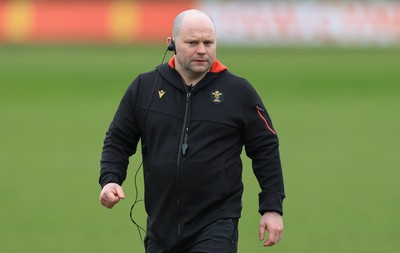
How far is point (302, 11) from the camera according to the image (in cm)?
3562

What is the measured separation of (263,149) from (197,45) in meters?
0.70

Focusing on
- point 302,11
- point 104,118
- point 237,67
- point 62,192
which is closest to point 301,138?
point 104,118

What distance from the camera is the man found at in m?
6.21

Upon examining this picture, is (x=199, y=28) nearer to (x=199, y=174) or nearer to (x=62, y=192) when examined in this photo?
(x=199, y=174)

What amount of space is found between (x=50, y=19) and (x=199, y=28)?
1195 inches

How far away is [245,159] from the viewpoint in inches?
668

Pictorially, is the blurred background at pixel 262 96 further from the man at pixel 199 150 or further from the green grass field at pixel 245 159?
the man at pixel 199 150

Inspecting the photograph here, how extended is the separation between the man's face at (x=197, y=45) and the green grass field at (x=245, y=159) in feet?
14.5

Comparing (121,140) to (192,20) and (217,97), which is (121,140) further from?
(192,20)

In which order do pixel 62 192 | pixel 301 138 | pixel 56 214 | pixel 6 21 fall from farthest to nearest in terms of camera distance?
pixel 6 21
pixel 301 138
pixel 62 192
pixel 56 214

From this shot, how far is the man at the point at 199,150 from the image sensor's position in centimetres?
621

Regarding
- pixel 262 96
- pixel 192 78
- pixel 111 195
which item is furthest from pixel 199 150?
pixel 262 96

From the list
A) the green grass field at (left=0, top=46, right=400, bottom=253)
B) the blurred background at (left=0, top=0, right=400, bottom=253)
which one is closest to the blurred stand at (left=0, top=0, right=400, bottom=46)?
the blurred background at (left=0, top=0, right=400, bottom=253)

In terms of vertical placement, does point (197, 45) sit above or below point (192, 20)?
below
